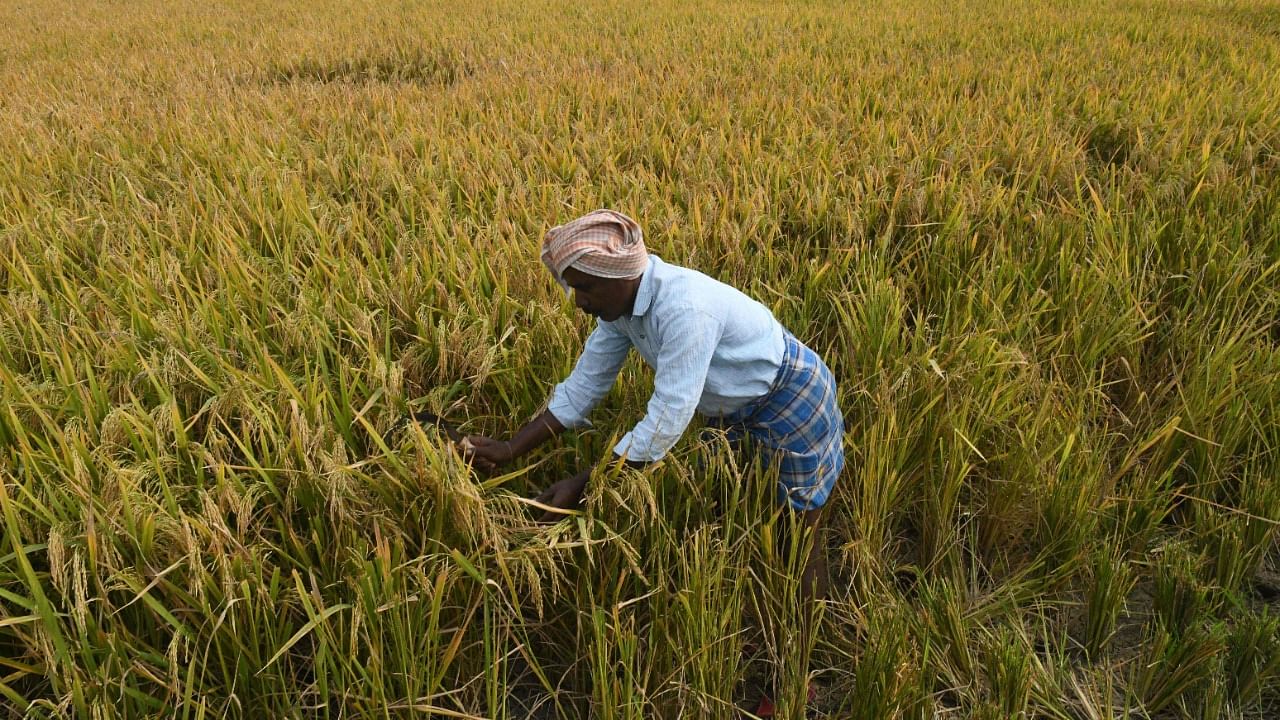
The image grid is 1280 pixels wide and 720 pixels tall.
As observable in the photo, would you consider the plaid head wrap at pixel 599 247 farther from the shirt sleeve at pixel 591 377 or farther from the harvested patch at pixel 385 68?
the harvested patch at pixel 385 68

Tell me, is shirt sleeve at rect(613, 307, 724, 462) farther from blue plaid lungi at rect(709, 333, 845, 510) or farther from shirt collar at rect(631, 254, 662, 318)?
blue plaid lungi at rect(709, 333, 845, 510)

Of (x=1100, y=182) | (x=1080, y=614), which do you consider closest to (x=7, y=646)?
(x=1080, y=614)

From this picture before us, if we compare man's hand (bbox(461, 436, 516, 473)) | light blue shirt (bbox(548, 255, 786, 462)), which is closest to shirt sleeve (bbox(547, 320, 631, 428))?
light blue shirt (bbox(548, 255, 786, 462))

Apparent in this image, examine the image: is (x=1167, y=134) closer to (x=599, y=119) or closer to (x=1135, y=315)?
(x=1135, y=315)

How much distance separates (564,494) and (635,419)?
37 cm

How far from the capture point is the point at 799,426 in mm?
1448

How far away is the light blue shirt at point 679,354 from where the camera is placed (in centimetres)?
124

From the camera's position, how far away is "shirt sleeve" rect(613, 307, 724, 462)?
4.05 ft

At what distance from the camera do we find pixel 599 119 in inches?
140

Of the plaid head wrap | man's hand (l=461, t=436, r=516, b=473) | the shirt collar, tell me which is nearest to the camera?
the plaid head wrap

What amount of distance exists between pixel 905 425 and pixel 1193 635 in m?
0.62

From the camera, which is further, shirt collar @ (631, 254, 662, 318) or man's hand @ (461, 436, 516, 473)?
man's hand @ (461, 436, 516, 473)

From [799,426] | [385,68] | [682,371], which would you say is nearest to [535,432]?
[682,371]

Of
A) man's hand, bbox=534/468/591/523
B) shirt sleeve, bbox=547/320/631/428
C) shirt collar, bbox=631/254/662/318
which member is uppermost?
shirt collar, bbox=631/254/662/318
